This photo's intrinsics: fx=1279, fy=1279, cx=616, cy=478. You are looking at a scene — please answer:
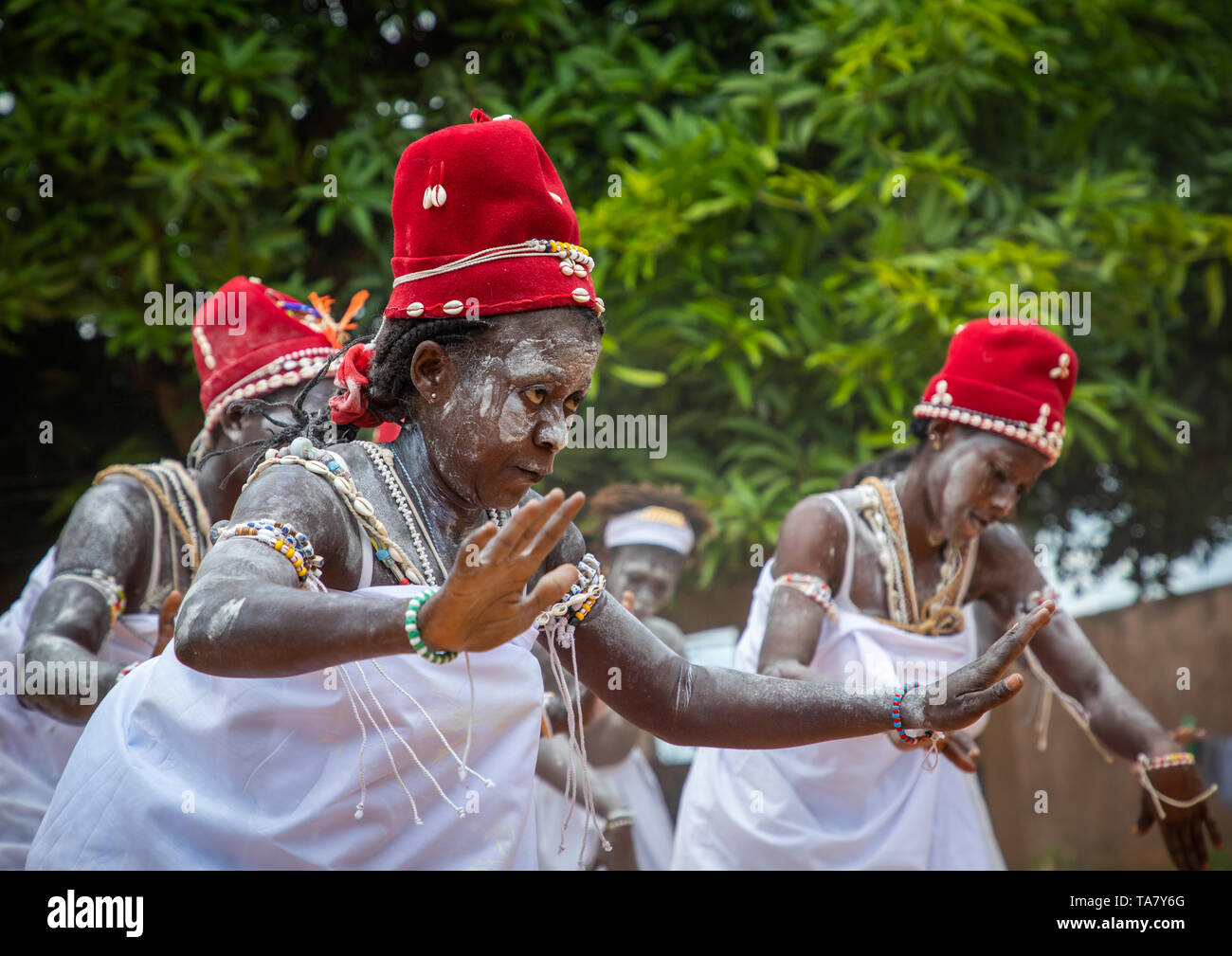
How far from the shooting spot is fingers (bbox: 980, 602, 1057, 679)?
84.7 inches

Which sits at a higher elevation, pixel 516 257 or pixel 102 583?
pixel 516 257

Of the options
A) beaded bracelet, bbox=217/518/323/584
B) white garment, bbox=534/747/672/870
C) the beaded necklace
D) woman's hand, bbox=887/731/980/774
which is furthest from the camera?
white garment, bbox=534/747/672/870

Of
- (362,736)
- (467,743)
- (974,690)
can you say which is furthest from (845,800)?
(362,736)

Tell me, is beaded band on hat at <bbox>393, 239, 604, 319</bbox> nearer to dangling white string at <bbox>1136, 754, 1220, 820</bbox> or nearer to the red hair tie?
the red hair tie

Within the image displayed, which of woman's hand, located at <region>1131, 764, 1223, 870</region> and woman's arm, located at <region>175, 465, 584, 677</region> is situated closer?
woman's arm, located at <region>175, 465, 584, 677</region>

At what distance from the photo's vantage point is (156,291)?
5262 millimetres

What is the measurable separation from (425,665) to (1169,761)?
2.48 meters

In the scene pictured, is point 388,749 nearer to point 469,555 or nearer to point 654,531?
point 469,555

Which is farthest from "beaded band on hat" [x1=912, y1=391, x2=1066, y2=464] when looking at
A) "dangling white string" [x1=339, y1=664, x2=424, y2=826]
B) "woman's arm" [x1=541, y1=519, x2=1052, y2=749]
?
"dangling white string" [x1=339, y1=664, x2=424, y2=826]

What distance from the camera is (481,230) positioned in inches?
88.8

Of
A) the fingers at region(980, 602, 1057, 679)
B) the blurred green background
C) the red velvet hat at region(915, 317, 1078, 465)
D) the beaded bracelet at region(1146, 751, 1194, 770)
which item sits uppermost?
the blurred green background

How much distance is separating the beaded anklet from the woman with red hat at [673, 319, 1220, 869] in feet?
5.90

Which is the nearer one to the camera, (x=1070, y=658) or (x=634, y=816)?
(x=1070, y=658)

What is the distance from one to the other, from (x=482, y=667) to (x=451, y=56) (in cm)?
416
